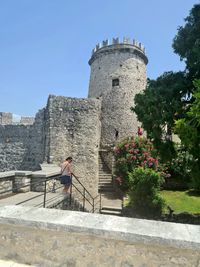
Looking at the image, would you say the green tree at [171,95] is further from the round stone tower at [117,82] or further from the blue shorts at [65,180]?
the round stone tower at [117,82]

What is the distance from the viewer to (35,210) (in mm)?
2748

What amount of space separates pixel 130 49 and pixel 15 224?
21.4 metres

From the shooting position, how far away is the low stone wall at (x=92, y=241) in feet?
6.82

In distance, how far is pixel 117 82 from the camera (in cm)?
2106

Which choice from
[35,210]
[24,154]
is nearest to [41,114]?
[24,154]

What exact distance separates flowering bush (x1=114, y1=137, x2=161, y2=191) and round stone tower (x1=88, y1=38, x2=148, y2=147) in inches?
173

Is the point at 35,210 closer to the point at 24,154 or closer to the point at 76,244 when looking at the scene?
the point at 76,244

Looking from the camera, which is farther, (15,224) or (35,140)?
(35,140)

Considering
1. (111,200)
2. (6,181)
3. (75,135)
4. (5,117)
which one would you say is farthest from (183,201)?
(5,117)

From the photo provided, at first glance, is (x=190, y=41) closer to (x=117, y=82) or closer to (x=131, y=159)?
(x=131, y=159)

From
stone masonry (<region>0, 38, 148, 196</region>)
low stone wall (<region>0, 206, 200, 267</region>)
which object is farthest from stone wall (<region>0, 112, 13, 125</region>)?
low stone wall (<region>0, 206, 200, 267</region>)

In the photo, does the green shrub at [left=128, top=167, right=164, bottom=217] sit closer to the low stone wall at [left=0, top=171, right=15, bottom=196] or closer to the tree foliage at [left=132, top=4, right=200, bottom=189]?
the tree foliage at [left=132, top=4, right=200, bottom=189]

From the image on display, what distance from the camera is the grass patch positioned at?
1092cm

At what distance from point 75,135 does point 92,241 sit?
13322 millimetres
